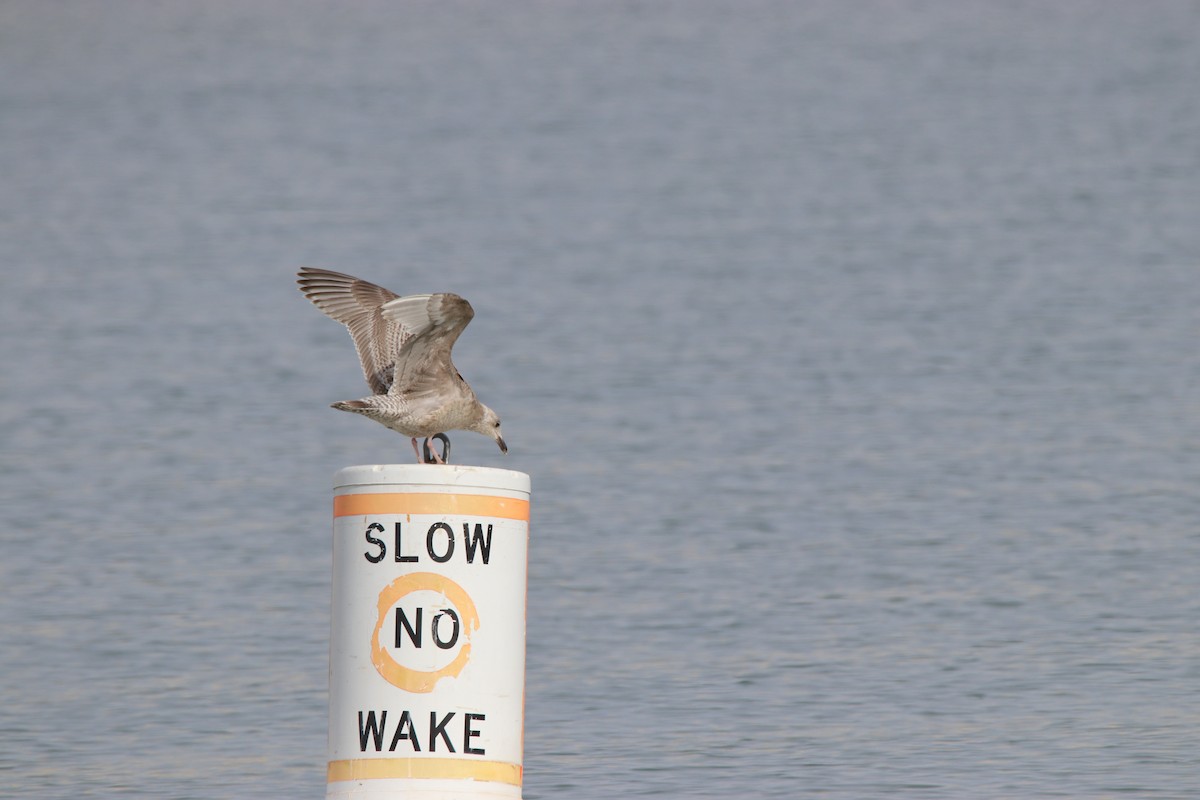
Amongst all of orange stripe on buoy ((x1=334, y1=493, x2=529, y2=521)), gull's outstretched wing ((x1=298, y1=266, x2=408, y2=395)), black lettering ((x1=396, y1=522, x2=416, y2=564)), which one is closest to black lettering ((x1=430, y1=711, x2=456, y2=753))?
black lettering ((x1=396, y1=522, x2=416, y2=564))

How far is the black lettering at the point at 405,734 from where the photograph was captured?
26.0 feet

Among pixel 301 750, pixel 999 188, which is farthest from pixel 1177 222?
pixel 301 750

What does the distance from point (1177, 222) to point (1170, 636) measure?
19.6m

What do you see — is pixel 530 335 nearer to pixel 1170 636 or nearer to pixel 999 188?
pixel 999 188

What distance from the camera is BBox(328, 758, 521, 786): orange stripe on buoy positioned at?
7922mm

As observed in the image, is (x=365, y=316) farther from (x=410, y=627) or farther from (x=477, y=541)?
(x=410, y=627)

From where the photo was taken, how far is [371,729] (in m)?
7.97

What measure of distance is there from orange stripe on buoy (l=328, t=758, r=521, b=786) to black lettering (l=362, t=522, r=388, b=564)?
79 centimetres

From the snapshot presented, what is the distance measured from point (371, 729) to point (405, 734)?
0.15 meters

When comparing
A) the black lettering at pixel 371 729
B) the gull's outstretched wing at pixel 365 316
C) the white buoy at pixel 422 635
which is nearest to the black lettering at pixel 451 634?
the white buoy at pixel 422 635

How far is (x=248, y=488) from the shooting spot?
864 inches

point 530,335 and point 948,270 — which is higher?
point 948,270

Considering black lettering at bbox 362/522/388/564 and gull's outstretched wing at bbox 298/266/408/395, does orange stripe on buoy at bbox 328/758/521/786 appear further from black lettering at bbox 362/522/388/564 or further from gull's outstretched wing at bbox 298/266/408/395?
gull's outstretched wing at bbox 298/266/408/395

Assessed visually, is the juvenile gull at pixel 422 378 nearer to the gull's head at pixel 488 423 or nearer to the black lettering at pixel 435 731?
the gull's head at pixel 488 423
